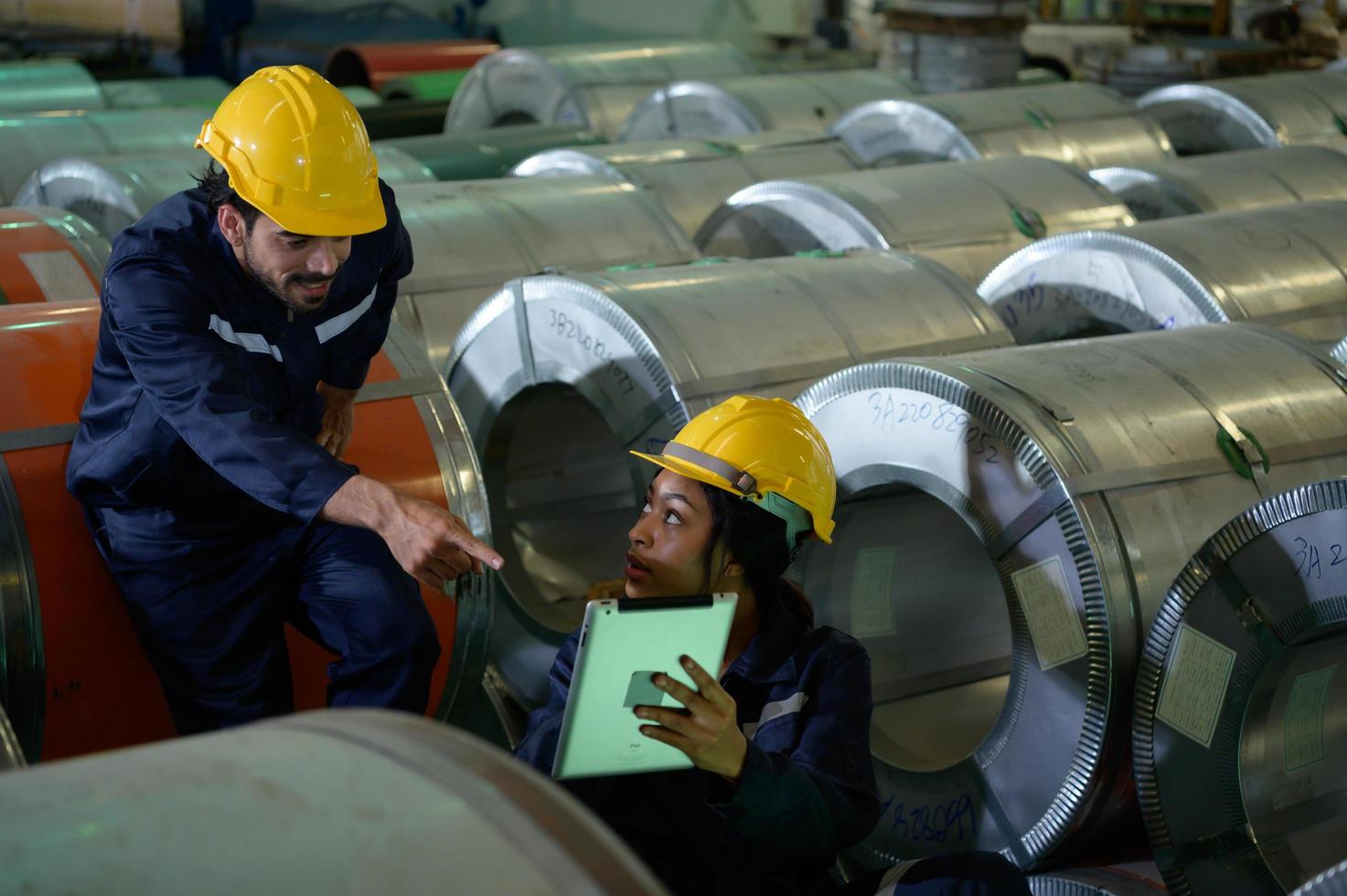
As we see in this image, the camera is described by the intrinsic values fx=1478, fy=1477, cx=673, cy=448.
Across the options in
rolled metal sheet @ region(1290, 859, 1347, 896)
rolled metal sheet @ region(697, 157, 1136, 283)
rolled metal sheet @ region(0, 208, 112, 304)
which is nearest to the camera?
rolled metal sheet @ region(1290, 859, 1347, 896)

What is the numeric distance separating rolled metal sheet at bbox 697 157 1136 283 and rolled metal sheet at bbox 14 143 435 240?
1677 mm

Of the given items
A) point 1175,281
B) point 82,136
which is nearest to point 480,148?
point 82,136

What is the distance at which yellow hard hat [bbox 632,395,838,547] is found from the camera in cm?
229

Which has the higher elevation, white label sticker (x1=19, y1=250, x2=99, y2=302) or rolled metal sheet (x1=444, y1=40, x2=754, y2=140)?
white label sticker (x1=19, y1=250, x2=99, y2=302)

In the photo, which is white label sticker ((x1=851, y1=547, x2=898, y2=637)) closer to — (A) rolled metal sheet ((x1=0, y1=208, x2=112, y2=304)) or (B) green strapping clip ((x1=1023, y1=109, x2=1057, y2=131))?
(A) rolled metal sheet ((x1=0, y1=208, x2=112, y2=304))

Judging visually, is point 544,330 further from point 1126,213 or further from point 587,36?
point 587,36

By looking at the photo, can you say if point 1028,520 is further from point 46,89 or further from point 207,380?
point 46,89

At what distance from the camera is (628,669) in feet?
5.47

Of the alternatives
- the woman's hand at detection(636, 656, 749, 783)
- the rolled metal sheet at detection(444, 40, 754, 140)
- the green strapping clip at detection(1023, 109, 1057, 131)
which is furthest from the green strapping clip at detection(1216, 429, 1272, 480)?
the rolled metal sheet at detection(444, 40, 754, 140)

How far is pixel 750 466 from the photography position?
231cm

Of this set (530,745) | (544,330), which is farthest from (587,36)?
(530,745)

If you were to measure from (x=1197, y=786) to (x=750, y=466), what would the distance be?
2.92 feet

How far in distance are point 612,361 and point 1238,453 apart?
1.35 m

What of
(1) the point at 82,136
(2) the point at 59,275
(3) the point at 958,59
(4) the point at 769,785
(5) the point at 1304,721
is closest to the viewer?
Result: (4) the point at 769,785
